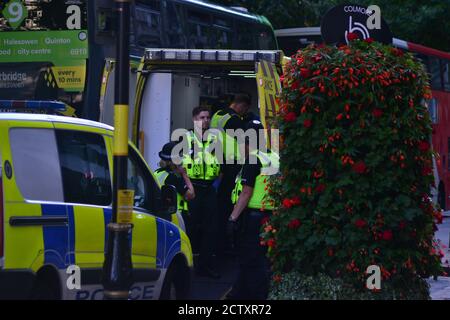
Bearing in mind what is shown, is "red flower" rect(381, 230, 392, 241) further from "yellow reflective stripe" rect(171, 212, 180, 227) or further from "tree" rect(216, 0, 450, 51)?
"tree" rect(216, 0, 450, 51)

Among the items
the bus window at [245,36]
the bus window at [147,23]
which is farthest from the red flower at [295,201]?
the bus window at [245,36]

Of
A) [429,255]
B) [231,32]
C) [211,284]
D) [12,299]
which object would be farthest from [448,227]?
[12,299]

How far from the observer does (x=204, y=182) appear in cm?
1286

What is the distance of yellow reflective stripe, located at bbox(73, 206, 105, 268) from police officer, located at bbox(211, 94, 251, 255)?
435 centimetres

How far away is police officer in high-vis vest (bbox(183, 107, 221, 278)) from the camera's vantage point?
41.9 ft

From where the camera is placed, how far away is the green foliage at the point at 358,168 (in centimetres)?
823

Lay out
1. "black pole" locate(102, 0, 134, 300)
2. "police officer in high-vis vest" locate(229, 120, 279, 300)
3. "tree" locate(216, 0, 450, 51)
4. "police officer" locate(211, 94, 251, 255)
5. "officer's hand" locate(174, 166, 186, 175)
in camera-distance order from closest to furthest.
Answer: "black pole" locate(102, 0, 134, 300)
"police officer in high-vis vest" locate(229, 120, 279, 300)
"officer's hand" locate(174, 166, 186, 175)
"police officer" locate(211, 94, 251, 255)
"tree" locate(216, 0, 450, 51)

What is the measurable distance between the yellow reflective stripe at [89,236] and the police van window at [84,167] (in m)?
0.09

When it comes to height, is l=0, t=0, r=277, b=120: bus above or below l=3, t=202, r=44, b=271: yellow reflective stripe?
above

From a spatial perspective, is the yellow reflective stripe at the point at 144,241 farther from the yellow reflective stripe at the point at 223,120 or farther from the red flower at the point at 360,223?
the yellow reflective stripe at the point at 223,120

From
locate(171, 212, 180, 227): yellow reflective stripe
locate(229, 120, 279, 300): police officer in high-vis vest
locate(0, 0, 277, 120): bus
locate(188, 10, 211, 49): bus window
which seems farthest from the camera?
locate(188, 10, 211, 49): bus window

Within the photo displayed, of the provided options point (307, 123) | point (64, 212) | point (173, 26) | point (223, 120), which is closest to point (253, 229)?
point (307, 123)

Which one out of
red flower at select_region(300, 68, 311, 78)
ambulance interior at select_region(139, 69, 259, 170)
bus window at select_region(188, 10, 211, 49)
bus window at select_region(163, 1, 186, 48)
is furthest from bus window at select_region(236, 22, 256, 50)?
red flower at select_region(300, 68, 311, 78)

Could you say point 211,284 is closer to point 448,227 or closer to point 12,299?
point 12,299
